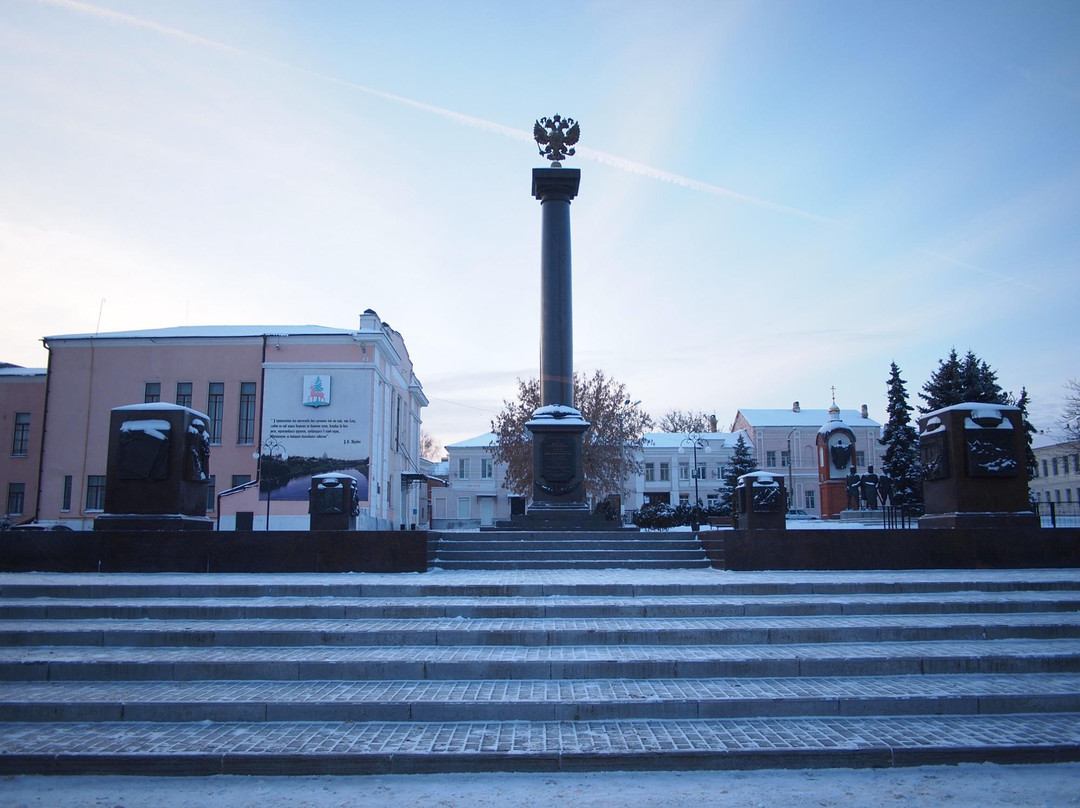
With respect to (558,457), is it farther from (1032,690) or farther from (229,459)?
(229,459)

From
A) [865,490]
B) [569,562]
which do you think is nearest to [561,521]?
[569,562]

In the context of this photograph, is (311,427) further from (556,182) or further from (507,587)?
(507,587)

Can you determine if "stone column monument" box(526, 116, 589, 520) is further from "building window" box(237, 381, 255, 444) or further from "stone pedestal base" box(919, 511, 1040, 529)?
"building window" box(237, 381, 255, 444)

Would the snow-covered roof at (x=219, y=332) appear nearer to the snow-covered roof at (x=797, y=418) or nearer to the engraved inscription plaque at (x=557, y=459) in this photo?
the engraved inscription plaque at (x=557, y=459)

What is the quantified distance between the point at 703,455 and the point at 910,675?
197 feet

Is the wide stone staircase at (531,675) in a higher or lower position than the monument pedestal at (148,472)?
lower

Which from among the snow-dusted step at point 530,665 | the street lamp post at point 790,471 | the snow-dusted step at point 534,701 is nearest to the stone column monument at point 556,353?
the snow-dusted step at point 530,665

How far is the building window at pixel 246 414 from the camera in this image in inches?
1353

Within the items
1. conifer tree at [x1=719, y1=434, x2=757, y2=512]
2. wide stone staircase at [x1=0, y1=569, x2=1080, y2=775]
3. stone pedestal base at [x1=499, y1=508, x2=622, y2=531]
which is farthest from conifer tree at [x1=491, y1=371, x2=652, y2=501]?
wide stone staircase at [x1=0, y1=569, x2=1080, y2=775]

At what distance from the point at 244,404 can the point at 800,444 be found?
4832 cm

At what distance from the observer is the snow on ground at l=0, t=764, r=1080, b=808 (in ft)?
15.5

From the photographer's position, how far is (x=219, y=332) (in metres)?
36.4

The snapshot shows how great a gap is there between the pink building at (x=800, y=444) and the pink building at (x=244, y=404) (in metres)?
40.4

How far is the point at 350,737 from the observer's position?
5707 mm
